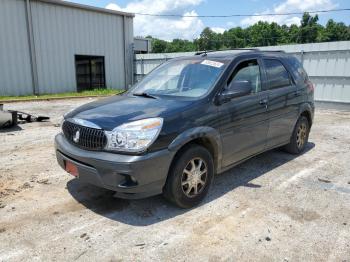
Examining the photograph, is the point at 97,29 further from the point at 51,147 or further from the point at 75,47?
the point at 51,147

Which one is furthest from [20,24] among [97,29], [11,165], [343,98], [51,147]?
[343,98]

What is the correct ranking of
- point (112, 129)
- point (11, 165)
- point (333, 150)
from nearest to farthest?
point (112, 129)
point (11, 165)
point (333, 150)

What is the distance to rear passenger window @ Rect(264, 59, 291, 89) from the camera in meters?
4.91

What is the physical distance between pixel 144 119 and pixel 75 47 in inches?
655

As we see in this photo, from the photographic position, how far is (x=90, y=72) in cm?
2105

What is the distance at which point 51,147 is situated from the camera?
21.2 ft

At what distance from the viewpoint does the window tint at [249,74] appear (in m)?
4.33

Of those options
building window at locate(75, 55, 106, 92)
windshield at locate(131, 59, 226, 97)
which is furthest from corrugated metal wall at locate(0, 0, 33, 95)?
windshield at locate(131, 59, 226, 97)

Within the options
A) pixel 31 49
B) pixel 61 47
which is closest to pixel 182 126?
pixel 31 49

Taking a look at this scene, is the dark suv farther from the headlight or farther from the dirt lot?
the dirt lot

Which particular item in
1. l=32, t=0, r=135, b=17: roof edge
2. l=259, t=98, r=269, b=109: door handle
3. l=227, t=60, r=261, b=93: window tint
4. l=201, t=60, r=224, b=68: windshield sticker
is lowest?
l=259, t=98, r=269, b=109: door handle

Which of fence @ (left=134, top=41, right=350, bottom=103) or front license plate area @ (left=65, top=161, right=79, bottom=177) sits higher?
fence @ (left=134, top=41, right=350, bottom=103)

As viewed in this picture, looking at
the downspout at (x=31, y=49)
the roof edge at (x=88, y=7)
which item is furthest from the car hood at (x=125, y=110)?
the roof edge at (x=88, y=7)

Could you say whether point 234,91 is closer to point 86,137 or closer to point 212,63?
point 212,63
